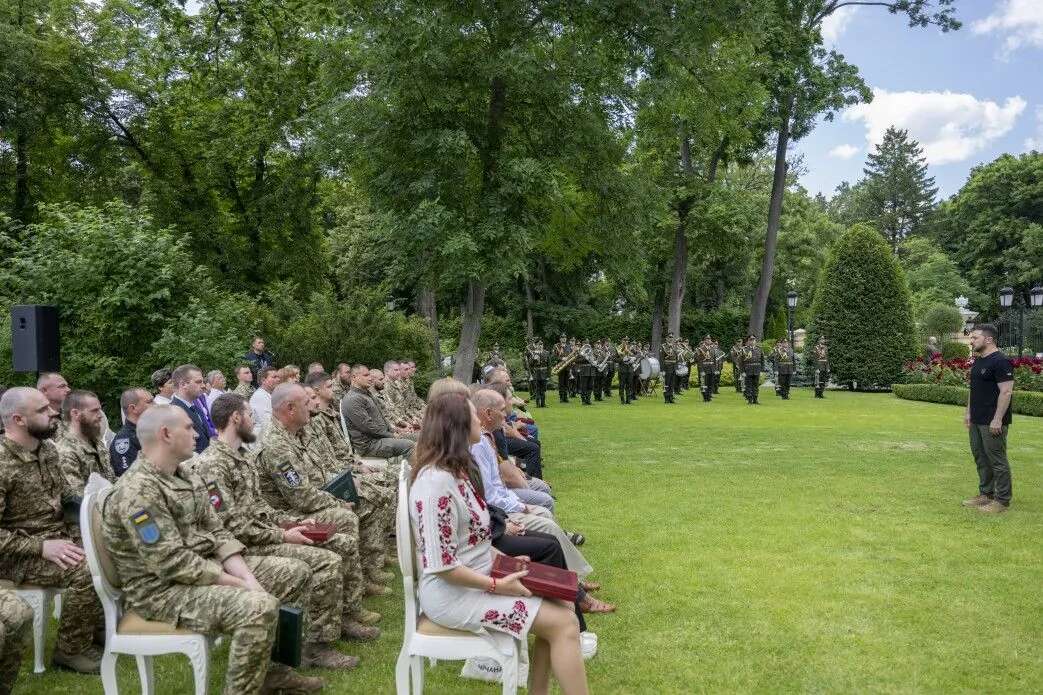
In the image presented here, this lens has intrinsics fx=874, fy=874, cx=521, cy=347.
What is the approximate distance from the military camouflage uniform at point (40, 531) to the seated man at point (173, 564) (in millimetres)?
842

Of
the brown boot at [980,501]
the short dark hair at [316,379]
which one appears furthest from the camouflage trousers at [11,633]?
the brown boot at [980,501]

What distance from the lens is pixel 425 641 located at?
382 centimetres

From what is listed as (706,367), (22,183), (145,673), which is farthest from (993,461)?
(22,183)

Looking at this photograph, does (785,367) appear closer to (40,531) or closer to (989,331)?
(989,331)

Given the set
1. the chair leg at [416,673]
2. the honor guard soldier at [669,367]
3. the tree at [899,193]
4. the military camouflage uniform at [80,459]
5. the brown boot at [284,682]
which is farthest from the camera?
the tree at [899,193]

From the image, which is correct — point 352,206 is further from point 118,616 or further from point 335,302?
point 118,616

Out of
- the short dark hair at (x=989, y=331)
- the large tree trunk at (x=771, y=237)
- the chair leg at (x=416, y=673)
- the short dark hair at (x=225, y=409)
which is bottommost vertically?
the chair leg at (x=416, y=673)

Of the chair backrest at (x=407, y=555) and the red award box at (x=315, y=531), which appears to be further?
the red award box at (x=315, y=531)

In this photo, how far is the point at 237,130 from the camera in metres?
21.9

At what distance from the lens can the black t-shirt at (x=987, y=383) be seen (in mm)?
8703

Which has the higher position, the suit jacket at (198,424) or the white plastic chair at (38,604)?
the suit jacket at (198,424)

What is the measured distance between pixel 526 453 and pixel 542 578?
16.6 ft

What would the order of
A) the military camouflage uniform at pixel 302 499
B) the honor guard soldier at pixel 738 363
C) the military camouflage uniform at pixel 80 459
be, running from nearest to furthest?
the military camouflage uniform at pixel 80 459
the military camouflage uniform at pixel 302 499
the honor guard soldier at pixel 738 363

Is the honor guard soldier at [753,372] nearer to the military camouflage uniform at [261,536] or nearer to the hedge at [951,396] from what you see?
the hedge at [951,396]
